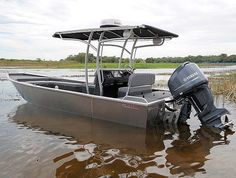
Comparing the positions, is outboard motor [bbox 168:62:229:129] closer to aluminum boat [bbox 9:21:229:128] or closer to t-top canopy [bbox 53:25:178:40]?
Answer: aluminum boat [bbox 9:21:229:128]

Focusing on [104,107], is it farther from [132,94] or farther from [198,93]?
[198,93]

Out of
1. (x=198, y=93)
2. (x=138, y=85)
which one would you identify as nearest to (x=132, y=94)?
(x=138, y=85)

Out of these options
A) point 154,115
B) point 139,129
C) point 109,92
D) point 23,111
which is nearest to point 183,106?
point 154,115

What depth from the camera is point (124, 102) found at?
21.3 feet

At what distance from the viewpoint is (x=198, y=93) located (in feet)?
20.7

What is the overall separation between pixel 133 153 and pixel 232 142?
81.6 inches

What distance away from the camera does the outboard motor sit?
6.21 meters

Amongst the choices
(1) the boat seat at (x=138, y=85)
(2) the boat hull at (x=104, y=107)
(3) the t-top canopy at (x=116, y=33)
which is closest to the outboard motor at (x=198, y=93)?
(2) the boat hull at (x=104, y=107)

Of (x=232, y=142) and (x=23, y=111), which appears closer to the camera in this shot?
(x=232, y=142)

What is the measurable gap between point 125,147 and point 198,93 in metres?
2.02

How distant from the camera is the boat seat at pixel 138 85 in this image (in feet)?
22.6

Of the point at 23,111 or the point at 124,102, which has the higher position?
the point at 124,102

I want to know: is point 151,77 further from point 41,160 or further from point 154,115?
point 41,160

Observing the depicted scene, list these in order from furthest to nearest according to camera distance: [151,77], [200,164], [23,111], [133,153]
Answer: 1. [23,111]
2. [151,77]
3. [133,153]
4. [200,164]
